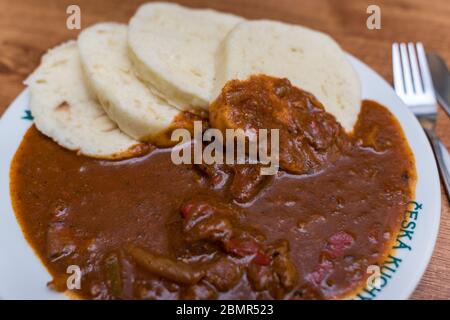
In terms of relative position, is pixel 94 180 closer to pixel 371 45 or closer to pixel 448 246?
pixel 448 246

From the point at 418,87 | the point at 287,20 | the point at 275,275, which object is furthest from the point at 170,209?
the point at 287,20

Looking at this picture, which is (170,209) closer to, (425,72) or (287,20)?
(425,72)

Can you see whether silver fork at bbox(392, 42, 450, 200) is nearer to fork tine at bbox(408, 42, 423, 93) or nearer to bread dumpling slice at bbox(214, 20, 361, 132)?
fork tine at bbox(408, 42, 423, 93)

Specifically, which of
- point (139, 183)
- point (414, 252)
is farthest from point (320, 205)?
point (139, 183)

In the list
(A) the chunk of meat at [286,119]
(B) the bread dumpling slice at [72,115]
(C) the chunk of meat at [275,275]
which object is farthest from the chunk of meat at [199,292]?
(B) the bread dumpling slice at [72,115]

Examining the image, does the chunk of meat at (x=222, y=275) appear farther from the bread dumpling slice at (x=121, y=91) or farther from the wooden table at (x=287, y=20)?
the wooden table at (x=287, y=20)

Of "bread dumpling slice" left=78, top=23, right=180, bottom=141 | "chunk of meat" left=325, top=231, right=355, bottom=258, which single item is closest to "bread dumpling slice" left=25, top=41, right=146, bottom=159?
"bread dumpling slice" left=78, top=23, right=180, bottom=141
